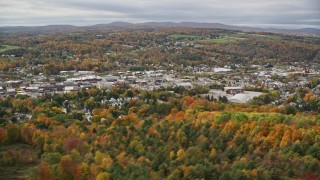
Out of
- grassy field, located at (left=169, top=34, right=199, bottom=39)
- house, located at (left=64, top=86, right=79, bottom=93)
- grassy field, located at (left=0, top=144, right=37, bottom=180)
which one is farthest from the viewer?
grassy field, located at (left=169, top=34, right=199, bottom=39)

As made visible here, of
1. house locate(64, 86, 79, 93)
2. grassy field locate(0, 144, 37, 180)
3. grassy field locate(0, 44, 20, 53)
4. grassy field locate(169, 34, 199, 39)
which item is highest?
grassy field locate(169, 34, 199, 39)

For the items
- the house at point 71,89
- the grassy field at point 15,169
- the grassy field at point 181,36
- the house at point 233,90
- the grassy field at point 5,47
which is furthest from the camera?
the grassy field at point 181,36

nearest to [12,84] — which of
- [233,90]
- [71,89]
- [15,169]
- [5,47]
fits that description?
[71,89]

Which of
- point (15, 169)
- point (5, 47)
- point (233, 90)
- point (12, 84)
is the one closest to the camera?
point (15, 169)

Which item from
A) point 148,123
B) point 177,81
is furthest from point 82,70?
point 148,123

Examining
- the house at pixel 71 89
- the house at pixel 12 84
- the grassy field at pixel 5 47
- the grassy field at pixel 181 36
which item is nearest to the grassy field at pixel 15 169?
the house at pixel 71 89

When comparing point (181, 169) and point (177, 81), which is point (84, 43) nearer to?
point (177, 81)

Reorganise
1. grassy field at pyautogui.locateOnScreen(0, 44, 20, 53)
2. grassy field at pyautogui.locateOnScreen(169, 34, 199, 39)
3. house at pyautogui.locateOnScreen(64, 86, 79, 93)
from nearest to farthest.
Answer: house at pyautogui.locateOnScreen(64, 86, 79, 93), grassy field at pyautogui.locateOnScreen(0, 44, 20, 53), grassy field at pyautogui.locateOnScreen(169, 34, 199, 39)

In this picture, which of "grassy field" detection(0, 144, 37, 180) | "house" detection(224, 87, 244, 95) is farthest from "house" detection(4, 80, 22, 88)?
"house" detection(224, 87, 244, 95)

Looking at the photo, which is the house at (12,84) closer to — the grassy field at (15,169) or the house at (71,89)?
the house at (71,89)

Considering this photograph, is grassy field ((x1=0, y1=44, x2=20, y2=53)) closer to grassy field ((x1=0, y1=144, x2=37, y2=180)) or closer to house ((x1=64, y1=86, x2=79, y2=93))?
house ((x1=64, y1=86, x2=79, y2=93))

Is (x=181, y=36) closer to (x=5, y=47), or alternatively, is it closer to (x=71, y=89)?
(x=5, y=47)
